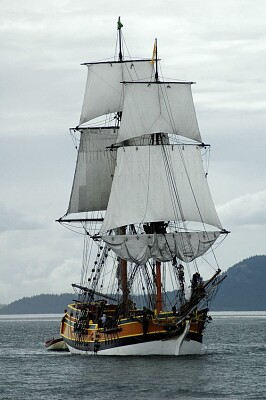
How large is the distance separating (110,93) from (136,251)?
19.1 metres

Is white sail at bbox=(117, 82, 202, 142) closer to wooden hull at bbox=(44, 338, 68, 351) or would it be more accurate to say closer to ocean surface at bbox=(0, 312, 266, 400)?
ocean surface at bbox=(0, 312, 266, 400)

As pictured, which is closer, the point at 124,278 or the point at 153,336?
the point at 153,336

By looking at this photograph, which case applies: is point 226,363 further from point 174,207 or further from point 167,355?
point 174,207

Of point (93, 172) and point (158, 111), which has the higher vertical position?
point (158, 111)

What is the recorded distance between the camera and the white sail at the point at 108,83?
104 metres

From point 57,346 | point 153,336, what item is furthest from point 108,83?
point 153,336

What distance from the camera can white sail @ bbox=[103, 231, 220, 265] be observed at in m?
91.1

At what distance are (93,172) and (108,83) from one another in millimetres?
8272

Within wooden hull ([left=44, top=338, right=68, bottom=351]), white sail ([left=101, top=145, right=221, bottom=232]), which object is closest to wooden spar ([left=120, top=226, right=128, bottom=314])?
white sail ([left=101, top=145, right=221, bottom=232])

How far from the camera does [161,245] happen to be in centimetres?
9119

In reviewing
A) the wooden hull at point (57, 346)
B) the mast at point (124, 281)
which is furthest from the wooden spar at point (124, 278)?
the wooden hull at point (57, 346)

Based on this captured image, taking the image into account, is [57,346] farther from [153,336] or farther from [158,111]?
[153,336]

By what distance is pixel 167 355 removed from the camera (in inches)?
3332

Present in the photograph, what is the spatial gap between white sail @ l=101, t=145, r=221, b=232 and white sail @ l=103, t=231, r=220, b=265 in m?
1.63
